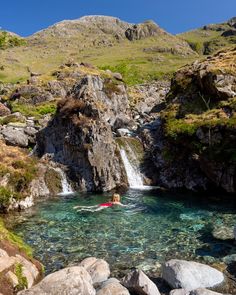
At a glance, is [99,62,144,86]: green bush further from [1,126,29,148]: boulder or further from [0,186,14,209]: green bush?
[0,186,14,209]: green bush

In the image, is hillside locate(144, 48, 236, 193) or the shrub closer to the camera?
hillside locate(144, 48, 236, 193)

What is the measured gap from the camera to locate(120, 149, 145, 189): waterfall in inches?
1580

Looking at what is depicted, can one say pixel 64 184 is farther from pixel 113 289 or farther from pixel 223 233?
pixel 113 289

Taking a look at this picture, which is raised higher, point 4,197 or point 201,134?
point 201,134

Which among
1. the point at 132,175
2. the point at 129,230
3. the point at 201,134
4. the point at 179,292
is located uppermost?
the point at 201,134

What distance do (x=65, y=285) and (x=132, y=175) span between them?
2777 cm

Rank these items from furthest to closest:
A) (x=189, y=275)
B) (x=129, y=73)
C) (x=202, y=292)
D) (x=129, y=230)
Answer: (x=129, y=73)
(x=129, y=230)
(x=189, y=275)
(x=202, y=292)

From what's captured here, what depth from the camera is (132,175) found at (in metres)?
40.7

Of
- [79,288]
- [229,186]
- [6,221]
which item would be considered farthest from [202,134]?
[79,288]

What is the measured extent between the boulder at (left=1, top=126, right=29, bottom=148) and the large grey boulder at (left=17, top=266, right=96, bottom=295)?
34342mm

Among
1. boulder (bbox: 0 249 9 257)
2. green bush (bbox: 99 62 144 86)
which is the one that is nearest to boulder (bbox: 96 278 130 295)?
boulder (bbox: 0 249 9 257)

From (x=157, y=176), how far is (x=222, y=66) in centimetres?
1624

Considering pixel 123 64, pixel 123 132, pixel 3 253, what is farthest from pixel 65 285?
pixel 123 64

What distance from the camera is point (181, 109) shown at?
42.8 metres
